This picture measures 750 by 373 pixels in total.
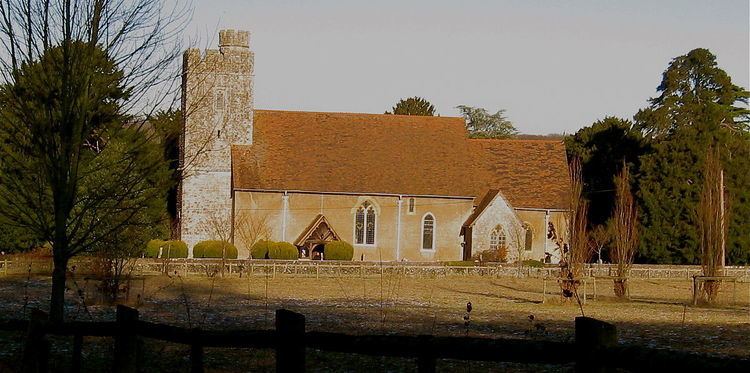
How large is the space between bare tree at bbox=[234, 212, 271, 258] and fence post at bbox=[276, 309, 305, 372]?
1883 inches

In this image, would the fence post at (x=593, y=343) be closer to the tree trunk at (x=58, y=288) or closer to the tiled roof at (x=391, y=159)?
the tree trunk at (x=58, y=288)

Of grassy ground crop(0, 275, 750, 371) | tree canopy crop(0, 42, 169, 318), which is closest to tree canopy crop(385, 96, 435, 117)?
grassy ground crop(0, 275, 750, 371)

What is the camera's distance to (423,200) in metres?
58.3

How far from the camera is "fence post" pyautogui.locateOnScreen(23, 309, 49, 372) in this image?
396 inches

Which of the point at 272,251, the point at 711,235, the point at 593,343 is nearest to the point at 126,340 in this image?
the point at 593,343

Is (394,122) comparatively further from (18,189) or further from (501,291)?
(18,189)

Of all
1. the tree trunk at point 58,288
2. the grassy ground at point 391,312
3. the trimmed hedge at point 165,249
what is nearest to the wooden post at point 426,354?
the grassy ground at point 391,312

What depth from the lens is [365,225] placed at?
58.0 metres

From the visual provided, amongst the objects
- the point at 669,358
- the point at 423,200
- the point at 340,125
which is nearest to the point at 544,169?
the point at 423,200

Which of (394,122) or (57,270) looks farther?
(394,122)

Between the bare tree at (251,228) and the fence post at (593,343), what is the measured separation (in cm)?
4990

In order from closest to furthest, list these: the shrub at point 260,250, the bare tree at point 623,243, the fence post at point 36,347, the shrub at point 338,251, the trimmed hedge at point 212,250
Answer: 1. the fence post at point 36,347
2. the bare tree at point 623,243
3. the trimmed hedge at point 212,250
4. the shrub at point 260,250
5. the shrub at point 338,251

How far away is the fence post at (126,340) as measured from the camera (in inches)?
361

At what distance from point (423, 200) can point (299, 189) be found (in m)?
6.94
